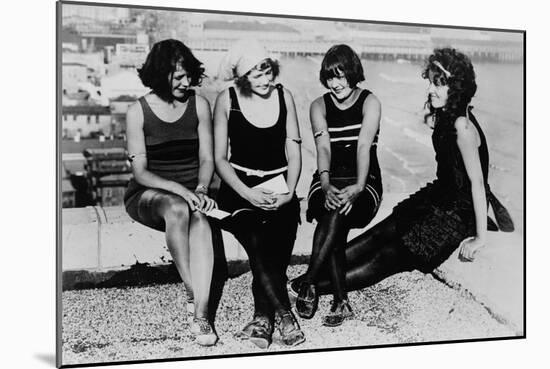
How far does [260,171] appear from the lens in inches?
179

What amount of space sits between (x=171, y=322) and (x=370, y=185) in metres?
1.35

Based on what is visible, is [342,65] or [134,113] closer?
[134,113]

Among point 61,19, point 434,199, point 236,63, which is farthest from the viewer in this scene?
point 434,199

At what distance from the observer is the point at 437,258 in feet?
16.4

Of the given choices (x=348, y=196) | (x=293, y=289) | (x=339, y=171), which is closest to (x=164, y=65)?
(x=339, y=171)

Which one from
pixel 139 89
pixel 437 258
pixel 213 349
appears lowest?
pixel 213 349

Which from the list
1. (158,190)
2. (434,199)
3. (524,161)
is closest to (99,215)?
(158,190)

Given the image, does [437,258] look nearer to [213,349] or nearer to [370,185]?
[370,185]

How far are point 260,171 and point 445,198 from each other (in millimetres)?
1176

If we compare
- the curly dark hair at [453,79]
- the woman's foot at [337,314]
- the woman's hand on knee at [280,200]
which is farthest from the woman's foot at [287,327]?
the curly dark hair at [453,79]

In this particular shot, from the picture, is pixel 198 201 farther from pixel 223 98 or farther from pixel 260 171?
pixel 223 98

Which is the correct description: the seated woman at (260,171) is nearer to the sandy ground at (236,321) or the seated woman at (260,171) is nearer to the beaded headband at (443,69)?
the sandy ground at (236,321)

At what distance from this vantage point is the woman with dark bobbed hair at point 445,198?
4.89 m

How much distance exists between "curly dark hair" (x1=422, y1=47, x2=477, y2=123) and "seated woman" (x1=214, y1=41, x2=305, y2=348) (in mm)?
925
